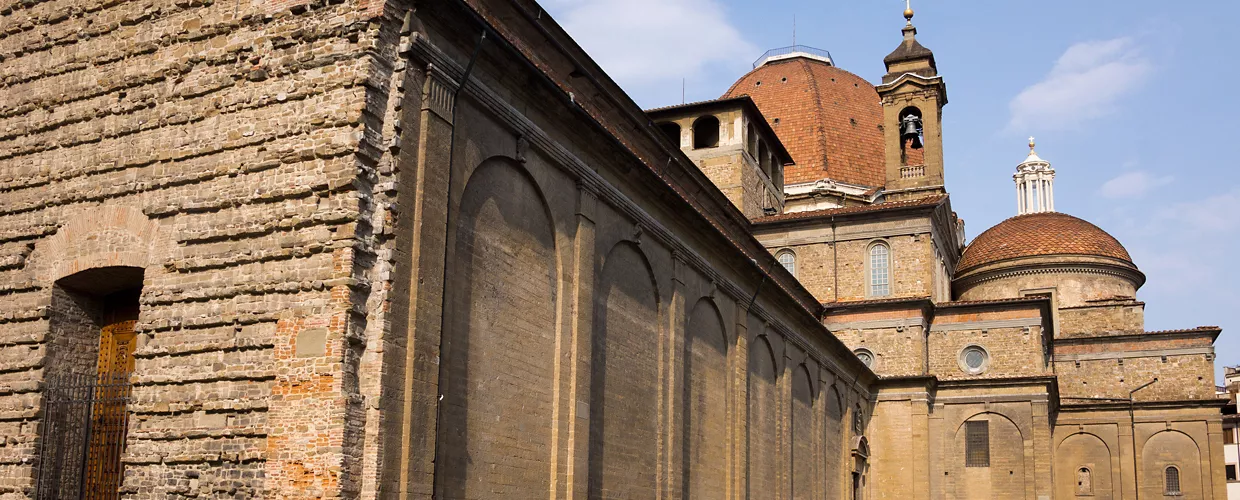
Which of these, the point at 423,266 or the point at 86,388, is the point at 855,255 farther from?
the point at 86,388

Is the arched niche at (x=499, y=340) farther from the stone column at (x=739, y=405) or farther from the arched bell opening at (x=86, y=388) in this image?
the stone column at (x=739, y=405)

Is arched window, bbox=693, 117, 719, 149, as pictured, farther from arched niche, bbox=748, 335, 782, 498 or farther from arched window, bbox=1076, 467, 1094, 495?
arched window, bbox=1076, 467, 1094, 495

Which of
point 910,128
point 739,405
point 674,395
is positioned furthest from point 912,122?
point 674,395

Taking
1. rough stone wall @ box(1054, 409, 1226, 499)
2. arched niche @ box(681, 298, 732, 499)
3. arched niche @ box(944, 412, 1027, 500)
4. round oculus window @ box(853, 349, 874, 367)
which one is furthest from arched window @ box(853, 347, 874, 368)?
arched niche @ box(681, 298, 732, 499)

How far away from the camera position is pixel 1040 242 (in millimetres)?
49562

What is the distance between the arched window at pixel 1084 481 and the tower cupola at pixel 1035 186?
16.4m

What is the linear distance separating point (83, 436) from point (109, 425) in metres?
0.36

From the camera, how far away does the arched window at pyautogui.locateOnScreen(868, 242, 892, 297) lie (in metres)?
38.8

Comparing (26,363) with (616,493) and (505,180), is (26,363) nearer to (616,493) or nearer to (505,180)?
(505,180)

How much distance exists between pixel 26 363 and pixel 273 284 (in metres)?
3.55

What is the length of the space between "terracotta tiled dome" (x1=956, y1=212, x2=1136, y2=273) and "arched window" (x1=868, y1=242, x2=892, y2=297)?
11.4m

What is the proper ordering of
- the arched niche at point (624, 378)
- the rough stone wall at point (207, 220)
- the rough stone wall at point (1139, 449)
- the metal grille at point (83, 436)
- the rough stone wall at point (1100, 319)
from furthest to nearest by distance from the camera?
the rough stone wall at point (1100, 319) → the rough stone wall at point (1139, 449) → the arched niche at point (624, 378) → the metal grille at point (83, 436) → the rough stone wall at point (207, 220)

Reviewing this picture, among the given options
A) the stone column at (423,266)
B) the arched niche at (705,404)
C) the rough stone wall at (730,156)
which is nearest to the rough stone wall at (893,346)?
the rough stone wall at (730,156)

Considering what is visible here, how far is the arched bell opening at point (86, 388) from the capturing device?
44.1 feet
